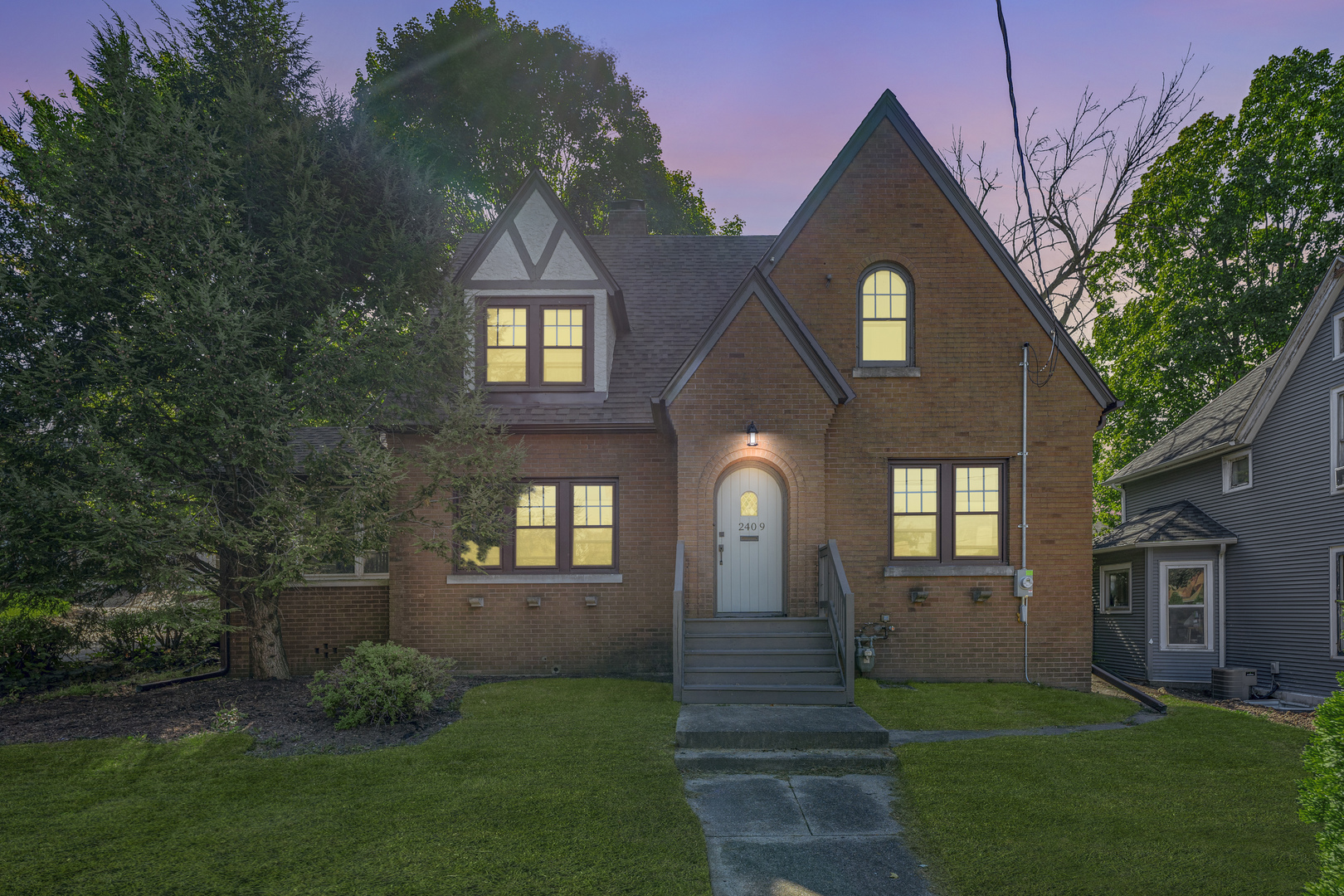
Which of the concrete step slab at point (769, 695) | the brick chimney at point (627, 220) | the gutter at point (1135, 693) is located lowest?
the gutter at point (1135, 693)

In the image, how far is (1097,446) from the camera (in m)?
28.7

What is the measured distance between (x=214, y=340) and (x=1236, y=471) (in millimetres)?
20268

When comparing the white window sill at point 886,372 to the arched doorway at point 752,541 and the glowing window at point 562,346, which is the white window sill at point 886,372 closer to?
the arched doorway at point 752,541

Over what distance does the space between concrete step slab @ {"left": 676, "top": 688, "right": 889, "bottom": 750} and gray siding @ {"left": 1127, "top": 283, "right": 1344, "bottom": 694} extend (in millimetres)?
11879

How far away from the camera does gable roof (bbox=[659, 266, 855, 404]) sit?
11.5 meters

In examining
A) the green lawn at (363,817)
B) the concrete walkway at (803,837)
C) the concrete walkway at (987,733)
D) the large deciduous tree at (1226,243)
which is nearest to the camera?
the green lawn at (363,817)

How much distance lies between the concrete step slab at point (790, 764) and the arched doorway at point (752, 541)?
4278 millimetres

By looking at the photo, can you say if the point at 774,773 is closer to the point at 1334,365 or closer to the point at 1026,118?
the point at 1334,365

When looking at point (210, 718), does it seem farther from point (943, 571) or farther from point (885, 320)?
point (885, 320)

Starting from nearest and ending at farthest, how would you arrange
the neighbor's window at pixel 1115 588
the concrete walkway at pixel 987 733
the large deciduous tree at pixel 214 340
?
the concrete walkway at pixel 987 733 < the large deciduous tree at pixel 214 340 < the neighbor's window at pixel 1115 588

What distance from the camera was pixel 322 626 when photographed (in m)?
13.1

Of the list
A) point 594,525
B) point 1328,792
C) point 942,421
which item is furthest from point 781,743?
point 942,421

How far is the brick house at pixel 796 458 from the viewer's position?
11617mm

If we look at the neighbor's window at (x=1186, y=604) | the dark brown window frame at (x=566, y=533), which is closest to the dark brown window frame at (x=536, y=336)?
the dark brown window frame at (x=566, y=533)
